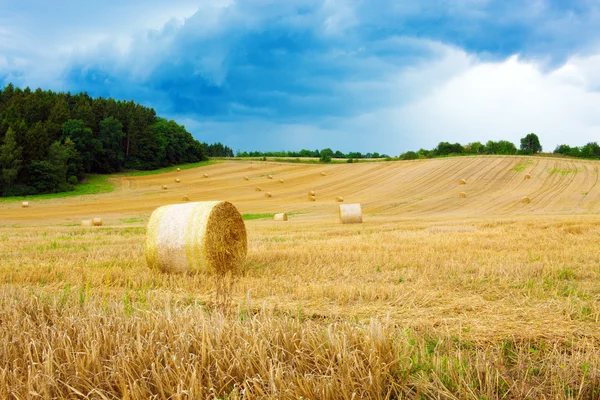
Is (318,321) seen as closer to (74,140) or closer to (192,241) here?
(192,241)

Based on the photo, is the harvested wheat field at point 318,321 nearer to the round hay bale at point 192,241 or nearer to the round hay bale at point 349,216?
the round hay bale at point 192,241

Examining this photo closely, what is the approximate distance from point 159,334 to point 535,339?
329 cm

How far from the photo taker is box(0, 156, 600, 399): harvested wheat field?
268cm

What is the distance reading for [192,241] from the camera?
27.3 feet

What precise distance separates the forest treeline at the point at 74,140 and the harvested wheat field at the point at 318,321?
146 feet

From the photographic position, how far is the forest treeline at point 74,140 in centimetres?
5238

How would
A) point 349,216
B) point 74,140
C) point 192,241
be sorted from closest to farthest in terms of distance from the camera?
point 192,241
point 349,216
point 74,140

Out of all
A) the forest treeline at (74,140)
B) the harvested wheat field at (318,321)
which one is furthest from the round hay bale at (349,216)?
the forest treeline at (74,140)

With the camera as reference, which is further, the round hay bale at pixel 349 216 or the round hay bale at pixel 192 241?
the round hay bale at pixel 349 216

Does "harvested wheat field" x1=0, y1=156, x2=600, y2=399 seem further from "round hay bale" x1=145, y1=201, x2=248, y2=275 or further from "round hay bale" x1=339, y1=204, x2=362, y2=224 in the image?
"round hay bale" x1=339, y1=204, x2=362, y2=224

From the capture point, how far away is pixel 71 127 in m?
62.7

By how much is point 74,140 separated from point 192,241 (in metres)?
61.4

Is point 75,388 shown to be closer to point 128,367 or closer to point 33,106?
point 128,367

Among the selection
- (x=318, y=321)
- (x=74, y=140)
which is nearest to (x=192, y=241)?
(x=318, y=321)
